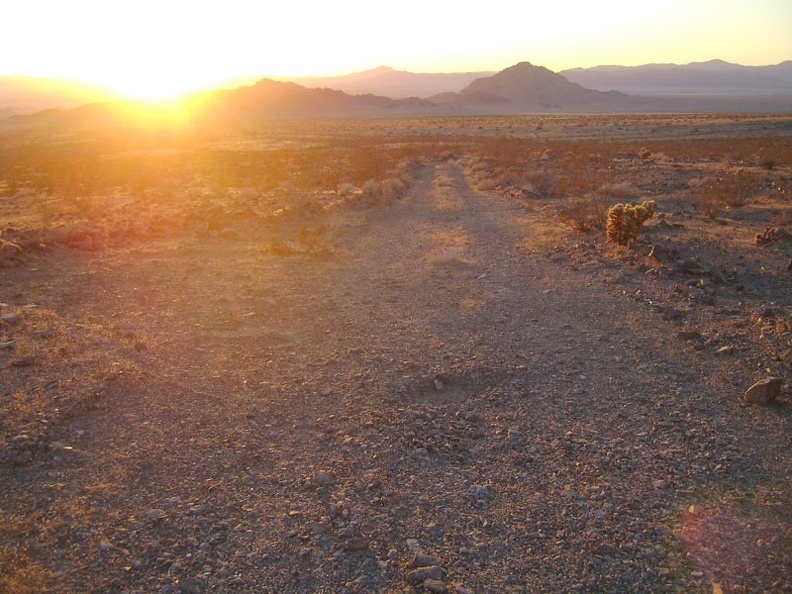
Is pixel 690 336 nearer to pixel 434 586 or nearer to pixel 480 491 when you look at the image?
pixel 480 491

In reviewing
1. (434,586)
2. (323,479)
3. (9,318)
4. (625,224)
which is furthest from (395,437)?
(625,224)

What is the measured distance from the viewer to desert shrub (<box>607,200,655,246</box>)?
11227mm

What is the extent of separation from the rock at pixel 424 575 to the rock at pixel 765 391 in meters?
3.73

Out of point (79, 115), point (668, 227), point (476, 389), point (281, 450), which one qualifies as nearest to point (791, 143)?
point (668, 227)

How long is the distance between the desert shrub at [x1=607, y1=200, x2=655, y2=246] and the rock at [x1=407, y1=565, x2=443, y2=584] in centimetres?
883

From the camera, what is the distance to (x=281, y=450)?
499 cm

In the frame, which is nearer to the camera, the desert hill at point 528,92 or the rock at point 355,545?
the rock at point 355,545

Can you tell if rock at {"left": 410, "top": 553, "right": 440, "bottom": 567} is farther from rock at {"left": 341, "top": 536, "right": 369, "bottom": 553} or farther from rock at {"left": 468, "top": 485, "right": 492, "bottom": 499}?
rock at {"left": 468, "top": 485, "right": 492, "bottom": 499}

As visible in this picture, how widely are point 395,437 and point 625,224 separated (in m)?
7.92

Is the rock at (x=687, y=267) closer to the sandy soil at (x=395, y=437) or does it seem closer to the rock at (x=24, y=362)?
the sandy soil at (x=395, y=437)

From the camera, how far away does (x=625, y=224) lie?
11.2m

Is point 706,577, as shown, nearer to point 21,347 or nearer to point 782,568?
point 782,568

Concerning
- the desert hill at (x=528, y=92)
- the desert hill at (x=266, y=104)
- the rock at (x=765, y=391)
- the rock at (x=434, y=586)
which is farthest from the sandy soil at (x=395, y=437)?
the desert hill at (x=528, y=92)

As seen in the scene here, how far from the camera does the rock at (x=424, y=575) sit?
3.65 metres
